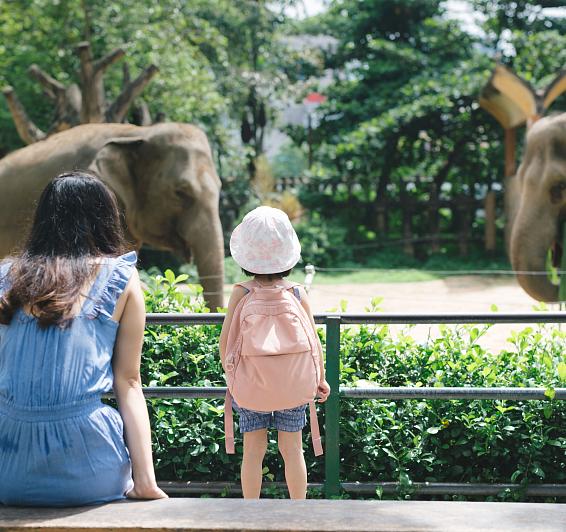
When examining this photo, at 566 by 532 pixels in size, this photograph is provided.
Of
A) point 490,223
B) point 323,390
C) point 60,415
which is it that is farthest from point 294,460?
point 490,223

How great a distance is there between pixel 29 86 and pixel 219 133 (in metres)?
4.84

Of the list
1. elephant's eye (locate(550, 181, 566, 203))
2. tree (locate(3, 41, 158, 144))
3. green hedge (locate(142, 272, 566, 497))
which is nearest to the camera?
green hedge (locate(142, 272, 566, 497))

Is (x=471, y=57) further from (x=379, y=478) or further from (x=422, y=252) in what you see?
(x=379, y=478)

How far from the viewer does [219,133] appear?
66.5ft

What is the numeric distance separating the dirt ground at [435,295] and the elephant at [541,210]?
316 centimetres

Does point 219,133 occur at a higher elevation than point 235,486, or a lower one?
higher

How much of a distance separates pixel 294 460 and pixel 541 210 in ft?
16.4

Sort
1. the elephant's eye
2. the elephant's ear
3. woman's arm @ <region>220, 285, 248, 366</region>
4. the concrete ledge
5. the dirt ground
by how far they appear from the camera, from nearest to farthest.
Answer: the concrete ledge
woman's arm @ <region>220, 285, 248, 366</region>
the elephant's eye
the elephant's ear
the dirt ground

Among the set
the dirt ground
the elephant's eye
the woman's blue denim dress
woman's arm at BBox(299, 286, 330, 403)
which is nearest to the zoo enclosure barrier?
woman's arm at BBox(299, 286, 330, 403)

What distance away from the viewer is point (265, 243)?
3.25 m

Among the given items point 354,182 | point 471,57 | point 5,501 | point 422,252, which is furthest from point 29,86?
point 5,501

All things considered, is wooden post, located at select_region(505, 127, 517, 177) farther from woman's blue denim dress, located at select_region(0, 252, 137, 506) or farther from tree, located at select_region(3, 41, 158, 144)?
woman's blue denim dress, located at select_region(0, 252, 137, 506)

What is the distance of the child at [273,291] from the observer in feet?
10.7

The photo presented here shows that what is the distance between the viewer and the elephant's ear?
862 cm
